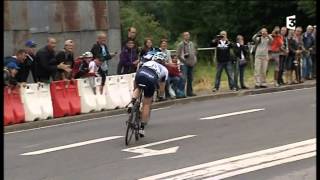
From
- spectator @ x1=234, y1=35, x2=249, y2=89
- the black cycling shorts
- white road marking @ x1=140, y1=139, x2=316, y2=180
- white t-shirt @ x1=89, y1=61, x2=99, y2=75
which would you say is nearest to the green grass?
spectator @ x1=234, y1=35, x2=249, y2=89

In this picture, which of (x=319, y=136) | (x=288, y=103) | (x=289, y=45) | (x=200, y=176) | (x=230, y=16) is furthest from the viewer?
(x=230, y=16)

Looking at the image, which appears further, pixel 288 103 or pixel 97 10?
pixel 97 10

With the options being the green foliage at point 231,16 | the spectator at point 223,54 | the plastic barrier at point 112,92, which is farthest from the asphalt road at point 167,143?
the green foliage at point 231,16

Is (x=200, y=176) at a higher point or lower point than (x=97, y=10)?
lower

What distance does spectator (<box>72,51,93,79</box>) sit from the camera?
51.3 ft

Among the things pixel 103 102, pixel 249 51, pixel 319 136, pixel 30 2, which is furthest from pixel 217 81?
pixel 319 136

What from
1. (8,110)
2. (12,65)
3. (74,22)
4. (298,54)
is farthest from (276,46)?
(8,110)

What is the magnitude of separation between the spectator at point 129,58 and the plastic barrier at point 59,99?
7.94ft

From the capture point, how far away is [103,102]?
51.9 feet

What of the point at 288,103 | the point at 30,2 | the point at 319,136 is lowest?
the point at 288,103

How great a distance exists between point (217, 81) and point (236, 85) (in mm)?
687

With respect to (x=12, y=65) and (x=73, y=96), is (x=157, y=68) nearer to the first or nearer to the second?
(x=12, y=65)

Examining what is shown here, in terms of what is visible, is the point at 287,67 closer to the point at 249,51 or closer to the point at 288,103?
the point at 249,51

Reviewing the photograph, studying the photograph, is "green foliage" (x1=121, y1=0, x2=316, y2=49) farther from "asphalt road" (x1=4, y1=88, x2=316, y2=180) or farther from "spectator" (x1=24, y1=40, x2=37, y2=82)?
"spectator" (x1=24, y1=40, x2=37, y2=82)
